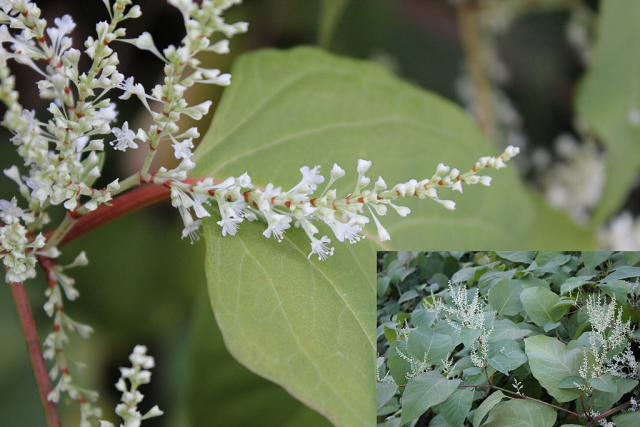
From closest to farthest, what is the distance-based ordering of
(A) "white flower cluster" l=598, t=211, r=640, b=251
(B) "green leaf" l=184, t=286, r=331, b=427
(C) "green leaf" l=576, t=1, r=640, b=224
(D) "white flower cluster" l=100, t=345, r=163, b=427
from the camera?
(D) "white flower cluster" l=100, t=345, r=163, b=427 → (B) "green leaf" l=184, t=286, r=331, b=427 → (C) "green leaf" l=576, t=1, r=640, b=224 → (A) "white flower cluster" l=598, t=211, r=640, b=251

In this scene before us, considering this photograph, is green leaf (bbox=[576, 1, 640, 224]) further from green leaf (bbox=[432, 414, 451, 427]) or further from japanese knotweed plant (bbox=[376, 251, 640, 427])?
green leaf (bbox=[432, 414, 451, 427])

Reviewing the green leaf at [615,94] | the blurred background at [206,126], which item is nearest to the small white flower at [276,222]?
the blurred background at [206,126]

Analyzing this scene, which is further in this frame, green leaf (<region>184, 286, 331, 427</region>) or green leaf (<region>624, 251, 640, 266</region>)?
green leaf (<region>184, 286, 331, 427</region>)

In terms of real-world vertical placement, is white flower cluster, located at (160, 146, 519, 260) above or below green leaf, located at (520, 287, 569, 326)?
above

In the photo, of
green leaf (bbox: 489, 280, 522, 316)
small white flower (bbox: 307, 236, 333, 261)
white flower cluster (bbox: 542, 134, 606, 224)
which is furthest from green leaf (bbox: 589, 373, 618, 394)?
white flower cluster (bbox: 542, 134, 606, 224)

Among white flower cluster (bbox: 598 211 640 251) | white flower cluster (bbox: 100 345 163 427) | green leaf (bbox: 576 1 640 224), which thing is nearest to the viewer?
white flower cluster (bbox: 100 345 163 427)

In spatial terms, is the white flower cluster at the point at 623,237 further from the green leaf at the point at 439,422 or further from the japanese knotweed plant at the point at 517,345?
the green leaf at the point at 439,422

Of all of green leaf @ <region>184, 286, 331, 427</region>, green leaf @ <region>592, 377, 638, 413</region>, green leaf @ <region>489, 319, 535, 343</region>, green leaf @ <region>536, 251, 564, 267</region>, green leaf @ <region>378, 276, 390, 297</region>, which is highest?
green leaf @ <region>536, 251, 564, 267</region>

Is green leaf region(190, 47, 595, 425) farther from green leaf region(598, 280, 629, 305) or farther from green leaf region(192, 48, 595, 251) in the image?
green leaf region(598, 280, 629, 305)
